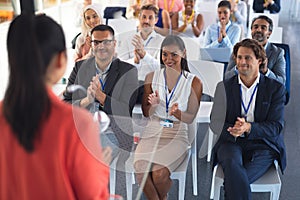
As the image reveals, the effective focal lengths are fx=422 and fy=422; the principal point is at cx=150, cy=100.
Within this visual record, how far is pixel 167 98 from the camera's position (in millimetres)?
2416

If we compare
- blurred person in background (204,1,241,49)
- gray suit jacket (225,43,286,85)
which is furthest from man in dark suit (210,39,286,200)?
blurred person in background (204,1,241,49)

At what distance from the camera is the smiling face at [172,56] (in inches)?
96.7

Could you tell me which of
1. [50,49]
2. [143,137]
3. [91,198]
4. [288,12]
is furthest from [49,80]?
[288,12]

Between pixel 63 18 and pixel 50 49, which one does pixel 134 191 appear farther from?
pixel 63 18

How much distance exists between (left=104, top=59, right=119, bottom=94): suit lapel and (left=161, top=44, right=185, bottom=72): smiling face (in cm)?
30

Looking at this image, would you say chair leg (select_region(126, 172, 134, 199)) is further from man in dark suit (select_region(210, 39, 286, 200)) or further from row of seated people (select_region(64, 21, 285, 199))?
man in dark suit (select_region(210, 39, 286, 200))

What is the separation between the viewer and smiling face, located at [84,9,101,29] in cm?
343

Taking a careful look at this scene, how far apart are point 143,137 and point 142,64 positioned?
0.57 meters

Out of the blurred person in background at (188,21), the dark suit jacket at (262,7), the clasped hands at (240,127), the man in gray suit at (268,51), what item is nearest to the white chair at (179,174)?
the clasped hands at (240,127)

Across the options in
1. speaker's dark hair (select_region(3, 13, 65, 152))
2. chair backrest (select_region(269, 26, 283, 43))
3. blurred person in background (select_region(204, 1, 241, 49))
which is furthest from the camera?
chair backrest (select_region(269, 26, 283, 43))

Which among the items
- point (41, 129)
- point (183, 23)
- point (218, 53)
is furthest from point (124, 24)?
point (41, 129)

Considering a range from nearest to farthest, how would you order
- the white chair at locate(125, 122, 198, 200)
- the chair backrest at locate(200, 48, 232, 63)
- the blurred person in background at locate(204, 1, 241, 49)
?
the white chair at locate(125, 122, 198, 200), the chair backrest at locate(200, 48, 232, 63), the blurred person in background at locate(204, 1, 241, 49)

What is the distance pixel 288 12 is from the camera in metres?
9.55

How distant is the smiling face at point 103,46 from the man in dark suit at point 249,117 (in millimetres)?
671
